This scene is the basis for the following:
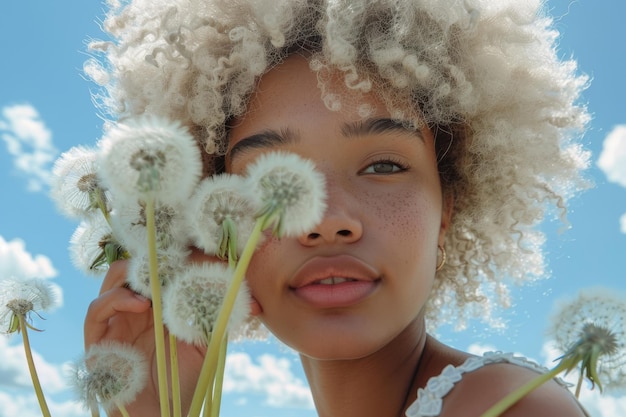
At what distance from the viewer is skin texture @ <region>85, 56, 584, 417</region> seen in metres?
1.57

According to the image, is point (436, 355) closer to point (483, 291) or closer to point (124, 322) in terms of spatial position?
point (483, 291)

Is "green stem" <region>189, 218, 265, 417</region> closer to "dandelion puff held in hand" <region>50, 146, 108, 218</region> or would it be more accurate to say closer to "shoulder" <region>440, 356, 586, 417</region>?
"shoulder" <region>440, 356, 586, 417</region>

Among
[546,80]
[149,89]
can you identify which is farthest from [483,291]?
[149,89]

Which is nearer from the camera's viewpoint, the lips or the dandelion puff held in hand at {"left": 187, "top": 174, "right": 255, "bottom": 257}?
the dandelion puff held in hand at {"left": 187, "top": 174, "right": 255, "bottom": 257}

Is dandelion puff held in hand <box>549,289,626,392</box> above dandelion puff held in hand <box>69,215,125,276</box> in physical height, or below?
below

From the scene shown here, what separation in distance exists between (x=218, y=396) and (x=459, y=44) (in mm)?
1423

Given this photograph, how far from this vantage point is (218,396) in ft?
2.89

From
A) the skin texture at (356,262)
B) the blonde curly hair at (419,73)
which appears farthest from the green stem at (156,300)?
the blonde curly hair at (419,73)

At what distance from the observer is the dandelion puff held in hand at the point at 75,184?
1.57 metres

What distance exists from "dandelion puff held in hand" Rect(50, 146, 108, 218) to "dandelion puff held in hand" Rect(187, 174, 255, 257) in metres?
0.62

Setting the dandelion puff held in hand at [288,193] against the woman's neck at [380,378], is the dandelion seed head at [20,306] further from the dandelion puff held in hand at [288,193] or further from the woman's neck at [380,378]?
the woman's neck at [380,378]

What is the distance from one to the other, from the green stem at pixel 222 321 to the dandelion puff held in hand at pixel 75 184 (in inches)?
31.9

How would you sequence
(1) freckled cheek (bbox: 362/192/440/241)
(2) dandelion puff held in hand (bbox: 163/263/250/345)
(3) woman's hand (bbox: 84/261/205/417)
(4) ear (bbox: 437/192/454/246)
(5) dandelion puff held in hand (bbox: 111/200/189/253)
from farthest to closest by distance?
(4) ear (bbox: 437/192/454/246), (3) woman's hand (bbox: 84/261/205/417), (1) freckled cheek (bbox: 362/192/440/241), (5) dandelion puff held in hand (bbox: 111/200/189/253), (2) dandelion puff held in hand (bbox: 163/263/250/345)

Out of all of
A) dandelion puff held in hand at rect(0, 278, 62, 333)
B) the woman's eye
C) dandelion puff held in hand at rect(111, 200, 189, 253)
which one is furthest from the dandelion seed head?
the woman's eye
